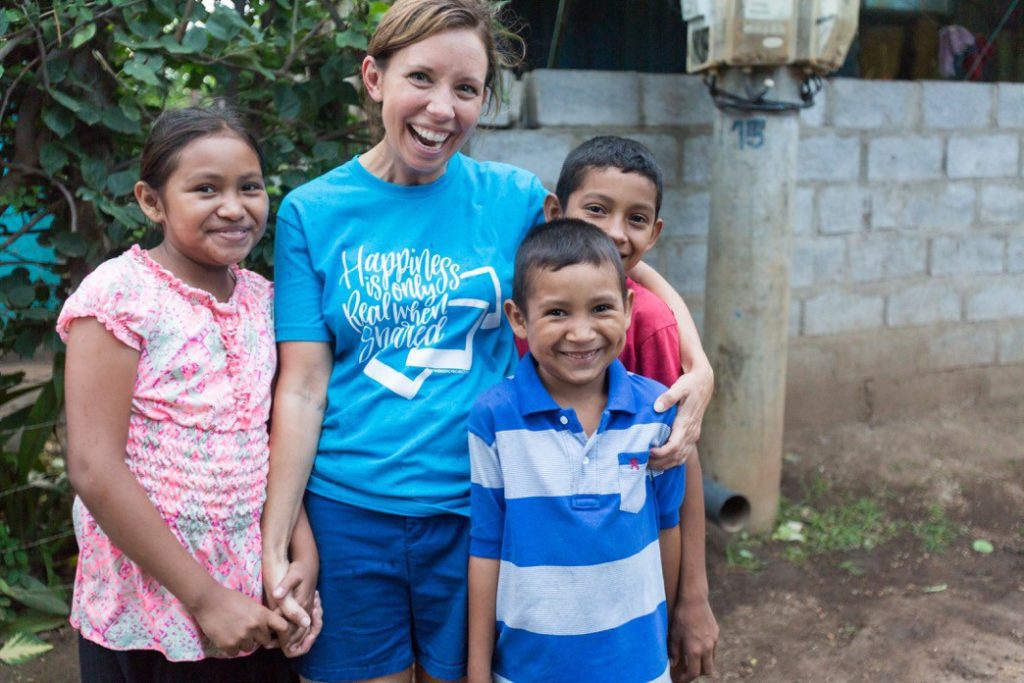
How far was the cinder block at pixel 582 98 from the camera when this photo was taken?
394 cm

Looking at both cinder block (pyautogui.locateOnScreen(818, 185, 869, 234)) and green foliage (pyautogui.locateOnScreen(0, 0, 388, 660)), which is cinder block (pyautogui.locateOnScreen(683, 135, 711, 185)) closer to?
cinder block (pyautogui.locateOnScreen(818, 185, 869, 234))

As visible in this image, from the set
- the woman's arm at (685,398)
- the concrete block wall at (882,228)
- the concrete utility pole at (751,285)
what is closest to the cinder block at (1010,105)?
the concrete block wall at (882,228)

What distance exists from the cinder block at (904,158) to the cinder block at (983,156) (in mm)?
103

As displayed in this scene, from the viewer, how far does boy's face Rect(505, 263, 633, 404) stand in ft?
5.50

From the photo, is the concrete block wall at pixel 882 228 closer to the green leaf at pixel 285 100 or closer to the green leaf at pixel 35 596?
the green leaf at pixel 285 100

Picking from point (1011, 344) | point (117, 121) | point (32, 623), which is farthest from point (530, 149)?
point (1011, 344)

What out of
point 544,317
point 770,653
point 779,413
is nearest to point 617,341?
point 544,317

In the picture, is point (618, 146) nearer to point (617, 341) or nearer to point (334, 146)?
point (617, 341)

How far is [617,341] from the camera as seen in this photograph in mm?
1704

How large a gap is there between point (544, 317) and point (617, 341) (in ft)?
0.45

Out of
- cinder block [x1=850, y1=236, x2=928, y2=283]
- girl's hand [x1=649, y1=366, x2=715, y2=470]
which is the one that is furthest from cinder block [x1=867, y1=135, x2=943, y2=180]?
girl's hand [x1=649, y1=366, x2=715, y2=470]

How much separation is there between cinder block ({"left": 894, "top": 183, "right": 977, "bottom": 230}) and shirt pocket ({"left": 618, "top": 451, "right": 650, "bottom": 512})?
3737 mm

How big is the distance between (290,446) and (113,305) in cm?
39

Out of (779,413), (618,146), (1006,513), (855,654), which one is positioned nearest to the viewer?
(618,146)
